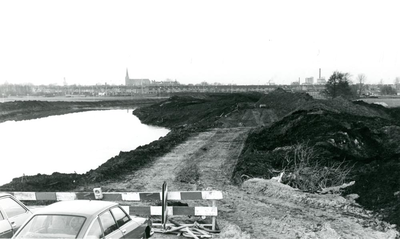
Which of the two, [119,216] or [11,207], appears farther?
[11,207]

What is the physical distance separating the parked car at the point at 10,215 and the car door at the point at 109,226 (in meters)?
1.83

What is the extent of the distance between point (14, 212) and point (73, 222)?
2178 mm

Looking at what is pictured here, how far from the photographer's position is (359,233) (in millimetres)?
8539

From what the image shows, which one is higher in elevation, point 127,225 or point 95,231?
point 95,231

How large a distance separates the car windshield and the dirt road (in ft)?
10.7

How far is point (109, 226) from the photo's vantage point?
616 cm

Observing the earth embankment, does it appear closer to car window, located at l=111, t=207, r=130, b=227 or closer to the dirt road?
the dirt road

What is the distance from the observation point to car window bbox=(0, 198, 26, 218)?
6.97 metres

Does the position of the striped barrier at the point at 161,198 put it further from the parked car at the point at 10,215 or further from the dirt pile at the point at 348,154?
the dirt pile at the point at 348,154

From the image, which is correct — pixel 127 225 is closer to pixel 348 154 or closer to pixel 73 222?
pixel 73 222

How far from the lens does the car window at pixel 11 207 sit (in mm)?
6971

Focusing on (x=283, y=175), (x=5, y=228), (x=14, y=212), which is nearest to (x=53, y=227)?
(x=5, y=228)

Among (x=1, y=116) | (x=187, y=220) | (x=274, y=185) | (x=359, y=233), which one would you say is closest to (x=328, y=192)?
(x=274, y=185)

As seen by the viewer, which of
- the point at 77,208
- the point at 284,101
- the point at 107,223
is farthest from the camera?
the point at 284,101
